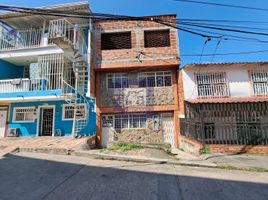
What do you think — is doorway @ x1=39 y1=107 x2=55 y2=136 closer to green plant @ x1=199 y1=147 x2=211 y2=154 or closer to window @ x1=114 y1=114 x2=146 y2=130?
window @ x1=114 y1=114 x2=146 y2=130

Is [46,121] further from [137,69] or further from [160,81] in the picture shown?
[160,81]

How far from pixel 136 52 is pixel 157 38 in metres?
1.99

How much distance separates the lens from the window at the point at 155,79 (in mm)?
11898

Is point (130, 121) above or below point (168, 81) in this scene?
below

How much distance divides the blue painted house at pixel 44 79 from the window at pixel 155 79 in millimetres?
3863

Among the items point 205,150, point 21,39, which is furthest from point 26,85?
point 205,150

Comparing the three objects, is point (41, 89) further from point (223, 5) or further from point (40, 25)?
point (223, 5)

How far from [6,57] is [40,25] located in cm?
Result: 355

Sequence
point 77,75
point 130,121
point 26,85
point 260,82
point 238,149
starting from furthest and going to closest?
1. point 130,121
2. point 26,85
3. point 77,75
4. point 260,82
5. point 238,149

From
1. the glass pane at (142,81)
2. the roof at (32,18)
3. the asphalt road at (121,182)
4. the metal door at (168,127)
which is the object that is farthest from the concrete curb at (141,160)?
the roof at (32,18)

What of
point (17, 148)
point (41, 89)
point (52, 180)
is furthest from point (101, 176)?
point (41, 89)

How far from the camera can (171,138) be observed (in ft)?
37.9

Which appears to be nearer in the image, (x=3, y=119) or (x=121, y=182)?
(x=121, y=182)

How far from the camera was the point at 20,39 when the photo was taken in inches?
511
